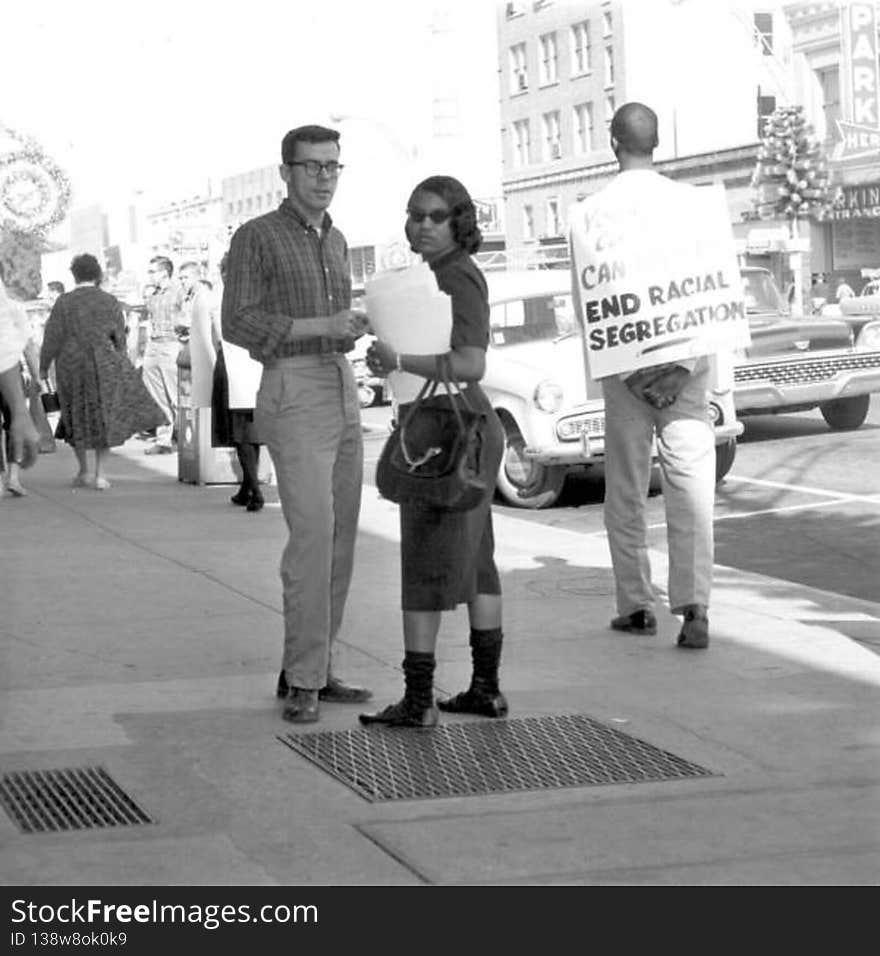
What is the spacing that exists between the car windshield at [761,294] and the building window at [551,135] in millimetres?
56720

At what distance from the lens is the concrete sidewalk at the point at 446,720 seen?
4.92 metres

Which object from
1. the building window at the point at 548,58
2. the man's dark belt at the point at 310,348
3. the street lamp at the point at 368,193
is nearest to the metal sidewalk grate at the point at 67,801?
the man's dark belt at the point at 310,348

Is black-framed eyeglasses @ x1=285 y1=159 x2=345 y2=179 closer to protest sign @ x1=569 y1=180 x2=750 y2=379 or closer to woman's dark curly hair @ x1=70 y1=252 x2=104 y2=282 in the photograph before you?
protest sign @ x1=569 y1=180 x2=750 y2=379

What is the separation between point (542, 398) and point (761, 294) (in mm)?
6031

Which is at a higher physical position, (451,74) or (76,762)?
(451,74)

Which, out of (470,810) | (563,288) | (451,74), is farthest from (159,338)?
(451,74)

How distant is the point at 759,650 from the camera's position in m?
7.74

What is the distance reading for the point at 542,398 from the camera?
1328 centimetres

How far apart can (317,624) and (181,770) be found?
0.92m

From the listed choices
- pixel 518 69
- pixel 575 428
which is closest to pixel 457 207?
pixel 575 428

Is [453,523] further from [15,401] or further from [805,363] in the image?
[805,363]

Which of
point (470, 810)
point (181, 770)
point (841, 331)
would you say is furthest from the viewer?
point (841, 331)

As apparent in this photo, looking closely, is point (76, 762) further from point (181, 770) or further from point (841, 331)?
point (841, 331)

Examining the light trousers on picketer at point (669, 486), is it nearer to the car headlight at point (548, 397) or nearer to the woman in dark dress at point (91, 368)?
the car headlight at point (548, 397)
